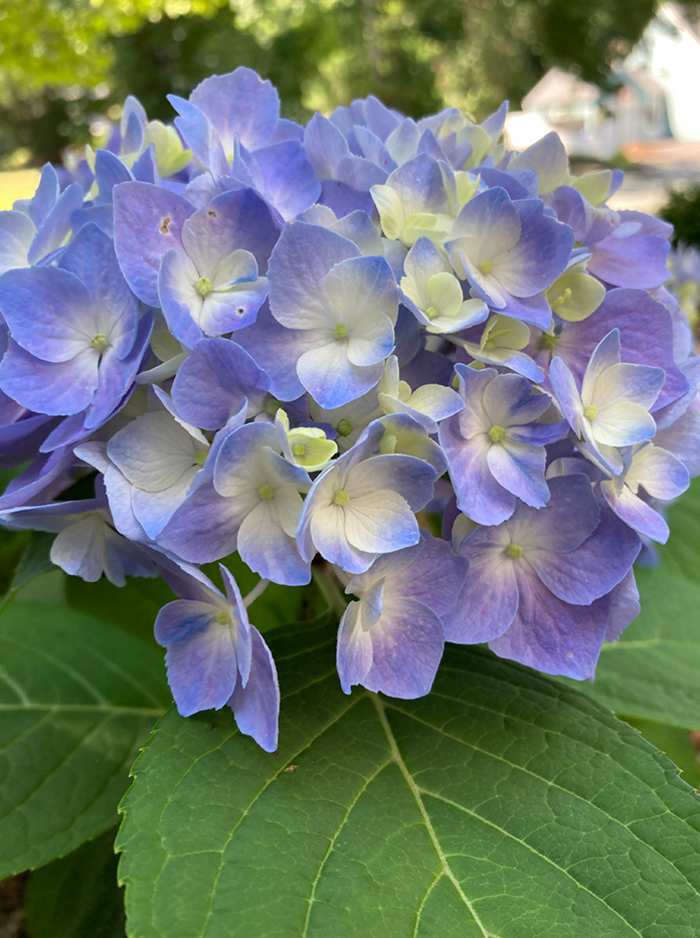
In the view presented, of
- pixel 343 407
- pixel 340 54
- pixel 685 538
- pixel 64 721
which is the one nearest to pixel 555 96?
pixel 340 54

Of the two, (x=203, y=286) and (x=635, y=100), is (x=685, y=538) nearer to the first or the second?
(x=203, y=286)

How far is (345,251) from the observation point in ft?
1.73

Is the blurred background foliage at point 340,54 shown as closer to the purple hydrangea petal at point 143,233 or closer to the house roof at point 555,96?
the house roof at point 555,96

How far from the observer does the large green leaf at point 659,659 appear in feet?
2.44

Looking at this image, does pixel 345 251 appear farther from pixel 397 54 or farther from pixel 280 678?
pixel 397 54

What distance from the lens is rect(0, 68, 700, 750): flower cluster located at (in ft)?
1.65

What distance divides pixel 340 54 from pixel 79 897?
38.1 ft

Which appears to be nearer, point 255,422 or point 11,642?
point 255,422

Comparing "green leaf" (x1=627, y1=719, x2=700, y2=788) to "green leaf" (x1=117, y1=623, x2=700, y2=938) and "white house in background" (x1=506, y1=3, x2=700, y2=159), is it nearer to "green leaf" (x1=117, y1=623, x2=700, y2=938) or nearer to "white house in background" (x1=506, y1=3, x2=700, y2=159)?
"green leaf" (x1=117, y1=623, x2=700, y2=938)

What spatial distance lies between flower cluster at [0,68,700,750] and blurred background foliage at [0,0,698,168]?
5962mm

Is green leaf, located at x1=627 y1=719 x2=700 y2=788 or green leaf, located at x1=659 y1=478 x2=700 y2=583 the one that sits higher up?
green leaf, located at x1=659 y1=478 x2=700 y2=583

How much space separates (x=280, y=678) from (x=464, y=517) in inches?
6.4

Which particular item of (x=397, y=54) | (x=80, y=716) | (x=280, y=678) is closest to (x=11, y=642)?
(x=80, y=716)

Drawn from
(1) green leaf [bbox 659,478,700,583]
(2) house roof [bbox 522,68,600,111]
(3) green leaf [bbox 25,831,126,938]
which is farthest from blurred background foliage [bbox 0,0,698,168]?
(3) green leaf [bbox 25,831,126,938]
